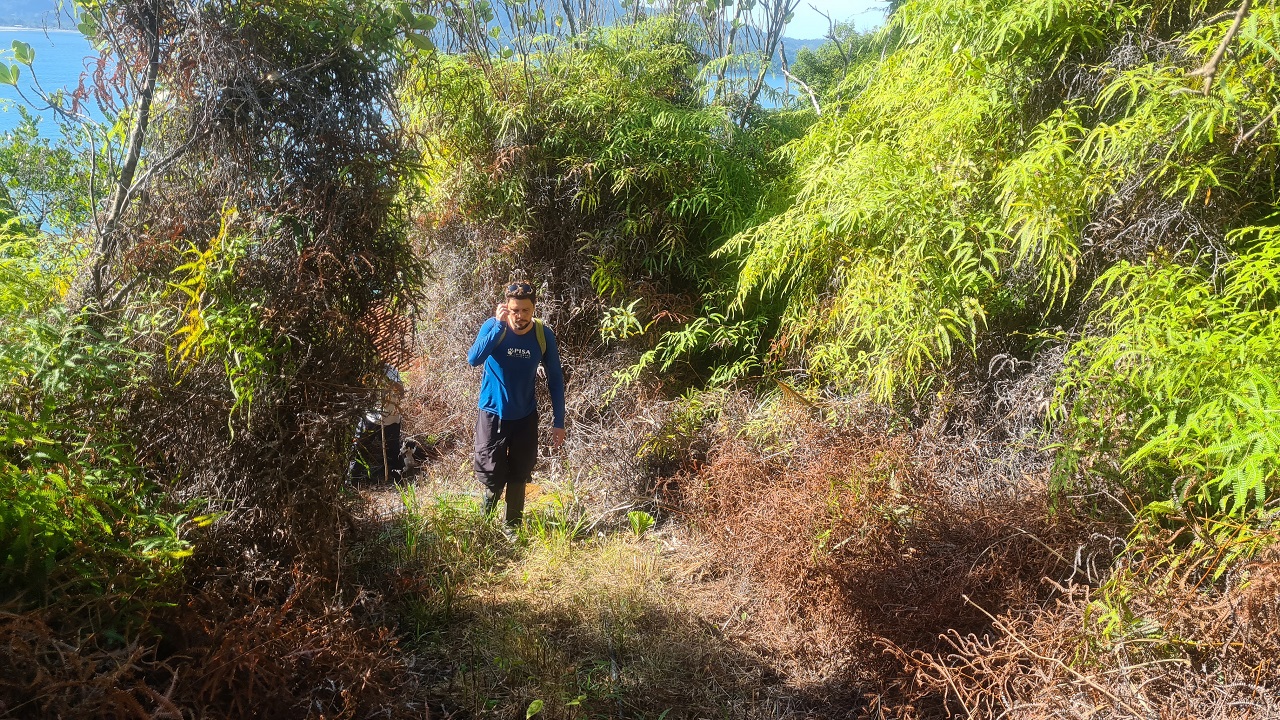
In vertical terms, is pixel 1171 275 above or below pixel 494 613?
above

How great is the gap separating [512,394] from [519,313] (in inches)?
18.2

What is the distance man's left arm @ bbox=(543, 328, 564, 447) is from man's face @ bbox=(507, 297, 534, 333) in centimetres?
18

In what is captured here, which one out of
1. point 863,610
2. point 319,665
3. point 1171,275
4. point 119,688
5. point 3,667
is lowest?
point 863,610

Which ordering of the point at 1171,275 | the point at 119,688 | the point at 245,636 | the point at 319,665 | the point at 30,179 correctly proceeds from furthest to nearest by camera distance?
the point at 30,179 → the point at 1171,275 → the point at 319,665 → the point at 245,636 → the point at 119,688

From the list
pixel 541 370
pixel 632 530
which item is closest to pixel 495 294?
pixel 541 370

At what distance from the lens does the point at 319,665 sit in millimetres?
2211

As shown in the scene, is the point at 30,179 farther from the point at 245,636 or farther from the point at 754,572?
the point at 754,572

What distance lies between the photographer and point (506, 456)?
13.9 feet

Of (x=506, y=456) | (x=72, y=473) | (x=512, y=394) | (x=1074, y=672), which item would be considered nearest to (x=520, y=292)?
(x=512, y=394)

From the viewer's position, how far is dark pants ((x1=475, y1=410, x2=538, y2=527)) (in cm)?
416

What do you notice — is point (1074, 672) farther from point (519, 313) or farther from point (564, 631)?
point (519, 313)

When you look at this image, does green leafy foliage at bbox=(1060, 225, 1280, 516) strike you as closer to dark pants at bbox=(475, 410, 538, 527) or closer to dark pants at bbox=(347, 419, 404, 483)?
dark pants at bbox=(475, 410, 538, 527)

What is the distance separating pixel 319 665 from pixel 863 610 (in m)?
2.02

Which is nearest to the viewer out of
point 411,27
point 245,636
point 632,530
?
point 245,636
